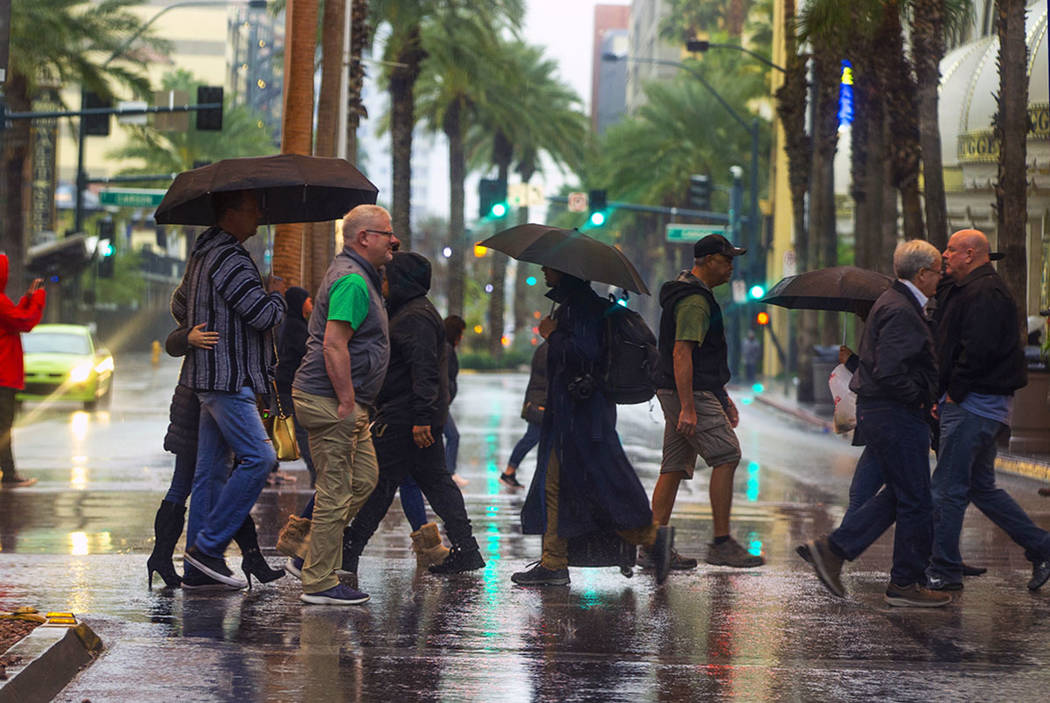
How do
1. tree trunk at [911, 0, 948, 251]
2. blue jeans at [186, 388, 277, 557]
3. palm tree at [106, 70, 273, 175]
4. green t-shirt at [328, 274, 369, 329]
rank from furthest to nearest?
palm tree at [106, 70, 273, 175] < tree trunk at [911, 0, 948, 251] < blue jeans at [186, 388, 277, 557] < green t-shirt at [328, 274, 369, 329]

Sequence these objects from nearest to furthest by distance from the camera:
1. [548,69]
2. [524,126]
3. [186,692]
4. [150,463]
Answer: [186,692] → [150,463] → [524,126] → [548,69]

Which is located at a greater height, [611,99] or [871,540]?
[611,99]

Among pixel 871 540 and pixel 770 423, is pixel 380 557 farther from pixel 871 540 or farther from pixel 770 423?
pixel 770 423

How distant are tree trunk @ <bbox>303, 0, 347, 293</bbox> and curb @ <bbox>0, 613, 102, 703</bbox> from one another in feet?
47.1

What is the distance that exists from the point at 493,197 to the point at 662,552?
103ft

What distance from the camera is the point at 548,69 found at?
61.6 m

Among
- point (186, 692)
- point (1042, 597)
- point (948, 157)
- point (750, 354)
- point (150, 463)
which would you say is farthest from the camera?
point (750, 354)

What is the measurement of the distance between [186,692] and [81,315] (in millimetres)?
59796

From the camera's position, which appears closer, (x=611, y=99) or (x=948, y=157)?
(x=948, y=157)

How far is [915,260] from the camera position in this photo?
28.0 feet

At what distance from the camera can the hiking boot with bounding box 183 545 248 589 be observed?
27.4ft

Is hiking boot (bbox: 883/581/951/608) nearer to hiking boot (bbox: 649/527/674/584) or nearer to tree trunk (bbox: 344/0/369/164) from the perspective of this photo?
hiking boot (bbox: 649/527/674/584)

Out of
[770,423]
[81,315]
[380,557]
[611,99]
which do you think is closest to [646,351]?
[380,557]

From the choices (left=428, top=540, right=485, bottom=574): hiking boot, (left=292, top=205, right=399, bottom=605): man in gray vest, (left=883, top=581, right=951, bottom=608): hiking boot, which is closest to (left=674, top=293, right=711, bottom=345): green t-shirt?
(left=428, top=540, right=485, bottom=574): hiking boot
